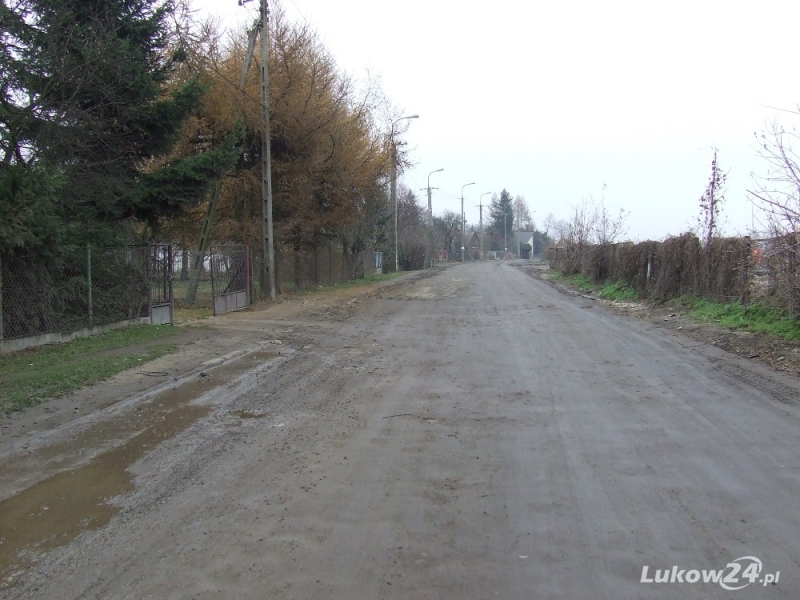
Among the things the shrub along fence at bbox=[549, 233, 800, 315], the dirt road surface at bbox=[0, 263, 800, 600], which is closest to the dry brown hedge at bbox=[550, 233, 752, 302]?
the shrub along fence at bbox=[549, 233, 800, 315]

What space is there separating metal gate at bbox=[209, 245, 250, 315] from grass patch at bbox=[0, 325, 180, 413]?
6644 millimetres

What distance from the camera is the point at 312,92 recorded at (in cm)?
2281

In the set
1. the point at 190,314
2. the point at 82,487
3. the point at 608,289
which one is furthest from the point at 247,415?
the point at 608,289

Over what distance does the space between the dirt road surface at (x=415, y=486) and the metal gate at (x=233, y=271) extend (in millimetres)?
10600

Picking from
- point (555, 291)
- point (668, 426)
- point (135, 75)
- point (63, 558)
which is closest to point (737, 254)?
point (668, 426)

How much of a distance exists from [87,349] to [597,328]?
10696 millimetres

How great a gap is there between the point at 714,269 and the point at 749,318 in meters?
2.95

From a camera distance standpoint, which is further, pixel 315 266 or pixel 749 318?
pixel 315 266

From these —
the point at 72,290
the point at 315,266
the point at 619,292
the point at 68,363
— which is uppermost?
the point at 315,266

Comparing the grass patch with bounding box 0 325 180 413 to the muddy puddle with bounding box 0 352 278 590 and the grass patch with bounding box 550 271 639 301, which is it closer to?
the muddy puddle with bounding box 0 352 278 590

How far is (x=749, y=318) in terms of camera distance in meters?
13.2

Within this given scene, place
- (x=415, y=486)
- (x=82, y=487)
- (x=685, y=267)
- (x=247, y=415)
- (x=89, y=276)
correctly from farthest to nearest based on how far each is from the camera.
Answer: (x=685, y=267) → (x=89, y=276) → (x=247, y=415) → (x=82, y=487) → (x=415, y=486)

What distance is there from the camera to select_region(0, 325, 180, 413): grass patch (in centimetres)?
802

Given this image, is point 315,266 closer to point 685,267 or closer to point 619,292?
point 619,292
